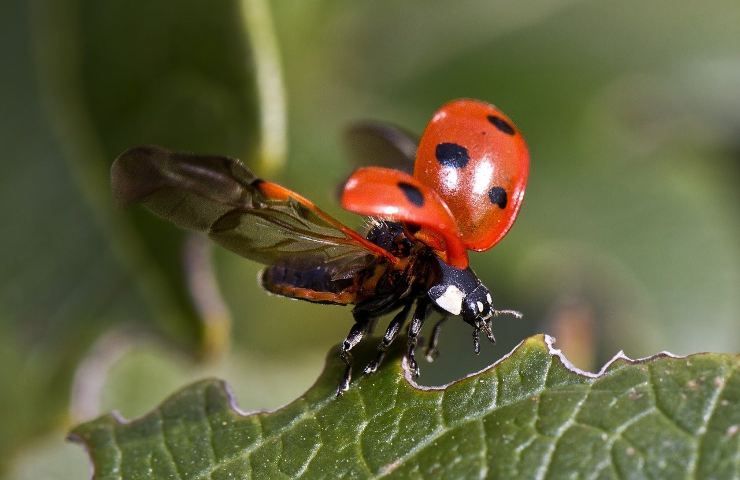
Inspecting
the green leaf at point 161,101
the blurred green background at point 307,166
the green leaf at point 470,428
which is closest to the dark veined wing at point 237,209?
the green leaf at point 470,428

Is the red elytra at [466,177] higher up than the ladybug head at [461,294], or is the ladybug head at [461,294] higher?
the red elytra at [466,177]

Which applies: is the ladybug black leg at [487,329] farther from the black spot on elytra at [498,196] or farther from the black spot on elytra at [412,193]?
the black spot on elytra at [412,193]

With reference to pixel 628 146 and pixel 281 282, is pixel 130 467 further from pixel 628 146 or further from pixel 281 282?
pixel 628 146

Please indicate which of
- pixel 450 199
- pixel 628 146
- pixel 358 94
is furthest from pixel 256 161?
pixel 628 146

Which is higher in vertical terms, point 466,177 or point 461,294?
point 466,177

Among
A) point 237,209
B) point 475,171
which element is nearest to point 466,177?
point 475,171

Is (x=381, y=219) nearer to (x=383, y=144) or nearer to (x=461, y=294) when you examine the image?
(x=461, y=294)
